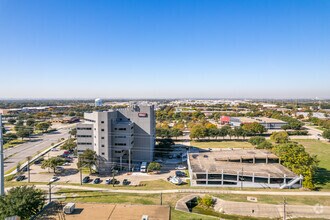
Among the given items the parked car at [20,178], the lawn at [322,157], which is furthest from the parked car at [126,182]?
the lawn at [322,157]

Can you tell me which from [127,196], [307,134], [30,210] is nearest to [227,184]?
[127,196]

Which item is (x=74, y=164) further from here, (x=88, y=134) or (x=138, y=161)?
(x=138, y=161)

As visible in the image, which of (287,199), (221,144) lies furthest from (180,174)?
(221,144)

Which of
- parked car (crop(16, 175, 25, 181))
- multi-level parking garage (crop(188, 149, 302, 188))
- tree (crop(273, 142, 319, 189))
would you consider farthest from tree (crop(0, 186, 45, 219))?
tree (crop(273, 142, 319, 189))

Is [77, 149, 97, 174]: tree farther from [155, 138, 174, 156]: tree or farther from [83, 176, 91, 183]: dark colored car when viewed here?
[155, 138, 174, 156]: tree

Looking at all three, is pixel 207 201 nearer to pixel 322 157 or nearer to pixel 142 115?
pixel 142 115
